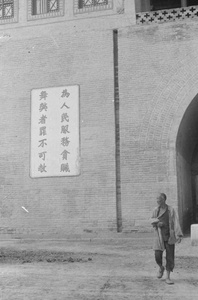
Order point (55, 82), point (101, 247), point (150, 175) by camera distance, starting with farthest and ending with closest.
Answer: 1. point (55, 82)
2. point (150, 175)
3. point (101, 247)

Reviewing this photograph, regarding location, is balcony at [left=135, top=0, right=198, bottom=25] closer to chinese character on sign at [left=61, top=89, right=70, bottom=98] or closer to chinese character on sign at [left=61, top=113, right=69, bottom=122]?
chinese character on sign at [left=61, top=89, right=70, bottom=98]

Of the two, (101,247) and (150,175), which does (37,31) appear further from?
(101,247)

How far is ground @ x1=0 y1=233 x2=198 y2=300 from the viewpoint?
13.6ft

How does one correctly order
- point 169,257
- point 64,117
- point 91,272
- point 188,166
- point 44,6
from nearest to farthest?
point 169,257
point 91,272
point 64,117
point 44,6
point 188,166

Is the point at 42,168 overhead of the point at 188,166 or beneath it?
beneath

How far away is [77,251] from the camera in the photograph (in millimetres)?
7375

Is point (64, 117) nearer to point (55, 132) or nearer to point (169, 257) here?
point (55, 132)

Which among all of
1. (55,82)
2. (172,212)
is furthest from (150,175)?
(172,212)

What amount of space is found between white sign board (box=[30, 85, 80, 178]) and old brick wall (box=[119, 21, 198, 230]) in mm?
1213

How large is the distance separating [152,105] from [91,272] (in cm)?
503

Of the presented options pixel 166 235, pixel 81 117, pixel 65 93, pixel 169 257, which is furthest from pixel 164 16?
pixel 169 257

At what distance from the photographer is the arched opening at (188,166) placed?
9.52 metres

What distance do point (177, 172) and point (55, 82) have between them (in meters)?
3.81

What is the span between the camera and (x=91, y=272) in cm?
527
